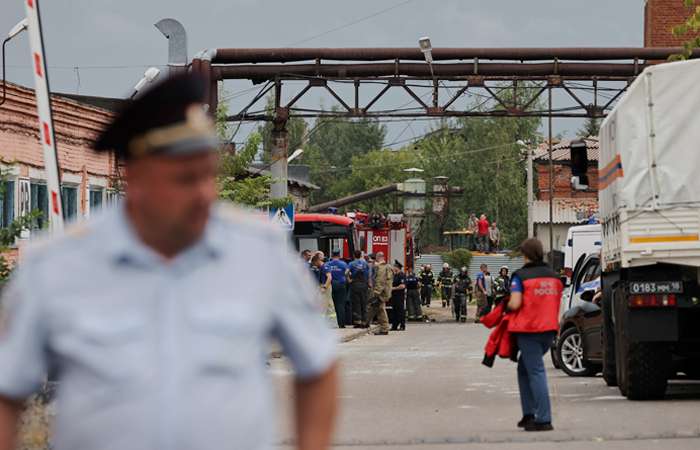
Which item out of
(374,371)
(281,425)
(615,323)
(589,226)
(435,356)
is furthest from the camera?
(589,226)

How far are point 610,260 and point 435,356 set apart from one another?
984cm

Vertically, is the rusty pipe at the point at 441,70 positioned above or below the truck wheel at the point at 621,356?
above

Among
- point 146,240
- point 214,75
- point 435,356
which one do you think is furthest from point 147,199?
point 214,75

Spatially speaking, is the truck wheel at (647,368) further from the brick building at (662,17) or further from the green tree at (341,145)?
the green tree at (341,145)

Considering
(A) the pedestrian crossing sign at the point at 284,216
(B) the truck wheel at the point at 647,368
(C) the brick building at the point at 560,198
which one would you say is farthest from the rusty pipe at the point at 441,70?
(C) the brick building at the point at 560,198

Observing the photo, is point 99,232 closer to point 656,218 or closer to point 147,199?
point 147,199

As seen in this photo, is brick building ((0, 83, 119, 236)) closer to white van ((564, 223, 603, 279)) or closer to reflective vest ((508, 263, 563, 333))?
white van ((564, 223, 603, 279))

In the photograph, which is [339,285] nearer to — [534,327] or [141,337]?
Result: [534,327]

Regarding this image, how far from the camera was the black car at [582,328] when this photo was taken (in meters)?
20.8

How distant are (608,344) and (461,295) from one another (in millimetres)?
29901

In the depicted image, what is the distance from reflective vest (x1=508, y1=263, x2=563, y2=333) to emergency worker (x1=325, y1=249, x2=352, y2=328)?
2301 cm

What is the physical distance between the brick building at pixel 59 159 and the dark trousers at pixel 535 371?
36.0ft

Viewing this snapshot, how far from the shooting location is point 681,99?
1661cm

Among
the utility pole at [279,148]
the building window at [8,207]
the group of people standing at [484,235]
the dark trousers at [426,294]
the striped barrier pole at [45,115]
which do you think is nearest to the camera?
the striped barrier pole at [45,115]
